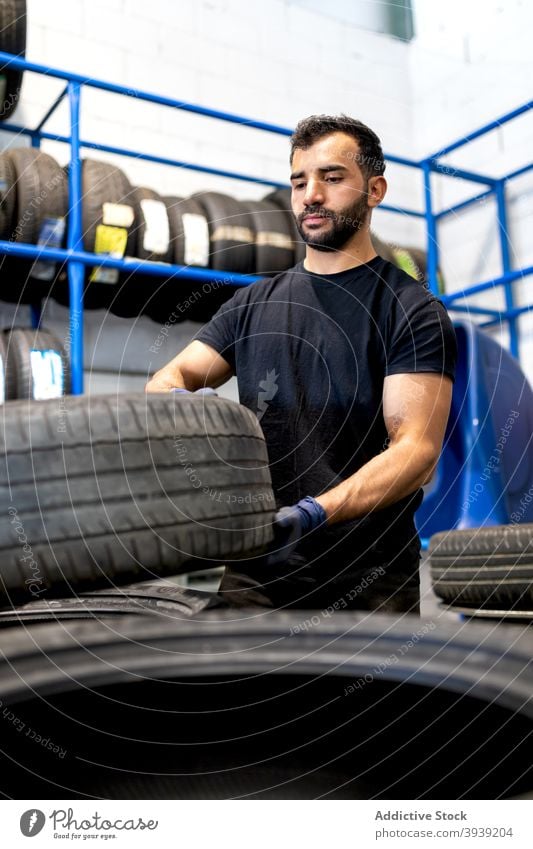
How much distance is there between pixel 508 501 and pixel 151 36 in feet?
5.66

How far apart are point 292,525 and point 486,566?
0.58 m

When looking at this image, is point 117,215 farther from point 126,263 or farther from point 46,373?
point 46,373

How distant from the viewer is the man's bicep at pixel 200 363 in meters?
1.01

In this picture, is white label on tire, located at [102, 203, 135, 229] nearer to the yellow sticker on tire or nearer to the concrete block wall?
the yellow sticker on tire

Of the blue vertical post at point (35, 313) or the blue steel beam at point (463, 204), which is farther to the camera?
the blue steel beam at point (463, 204)

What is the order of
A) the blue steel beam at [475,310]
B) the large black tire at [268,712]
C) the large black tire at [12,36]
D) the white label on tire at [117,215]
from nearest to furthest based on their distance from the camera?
the large black tire at [268,712]
the large black tire at [12,36]
the white label on tire at [117,215]
the blue steel beam at [475,310]

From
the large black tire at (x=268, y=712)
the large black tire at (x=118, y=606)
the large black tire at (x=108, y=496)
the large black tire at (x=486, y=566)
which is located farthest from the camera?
the large black tire at (x=486, y=566)

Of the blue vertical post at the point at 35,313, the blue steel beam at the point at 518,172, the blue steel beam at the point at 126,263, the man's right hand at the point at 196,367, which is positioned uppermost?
the blue steel beam at the point at 518,172

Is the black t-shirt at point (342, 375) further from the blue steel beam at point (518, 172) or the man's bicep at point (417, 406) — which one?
the blue steel beam at point (518, 172)

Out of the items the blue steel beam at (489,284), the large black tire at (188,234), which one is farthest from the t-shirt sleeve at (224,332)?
the blue steel beam at (489,284)

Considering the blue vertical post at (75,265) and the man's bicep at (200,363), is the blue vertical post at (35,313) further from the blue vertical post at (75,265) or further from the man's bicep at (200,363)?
the man's bicep at (200,363)

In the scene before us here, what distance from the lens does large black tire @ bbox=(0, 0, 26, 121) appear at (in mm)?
1785

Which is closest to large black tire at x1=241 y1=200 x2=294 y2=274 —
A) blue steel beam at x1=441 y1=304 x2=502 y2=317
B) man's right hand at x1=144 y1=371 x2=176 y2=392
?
blue steel beam at x1=441 y1=304 x2=502 y2=317

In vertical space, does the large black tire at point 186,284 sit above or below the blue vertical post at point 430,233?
below
